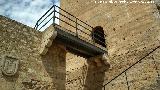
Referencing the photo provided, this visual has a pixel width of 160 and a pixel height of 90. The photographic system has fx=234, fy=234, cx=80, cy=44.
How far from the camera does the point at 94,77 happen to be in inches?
412

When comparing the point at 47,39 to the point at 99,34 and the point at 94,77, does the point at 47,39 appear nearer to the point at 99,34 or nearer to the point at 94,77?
the point at 94,77

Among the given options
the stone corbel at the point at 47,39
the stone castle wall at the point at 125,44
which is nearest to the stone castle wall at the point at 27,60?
the stone corbel at the point at 47,39

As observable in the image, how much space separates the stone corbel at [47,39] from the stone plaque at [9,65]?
1191 mm

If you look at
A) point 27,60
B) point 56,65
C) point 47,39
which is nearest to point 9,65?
point 27,60

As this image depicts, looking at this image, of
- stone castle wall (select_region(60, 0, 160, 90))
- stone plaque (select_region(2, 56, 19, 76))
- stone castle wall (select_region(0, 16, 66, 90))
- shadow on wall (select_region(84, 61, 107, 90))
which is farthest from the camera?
shadow on wall (select_region(84, 61, 107, 90))

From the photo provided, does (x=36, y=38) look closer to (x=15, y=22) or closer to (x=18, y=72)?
(x=15, y=22)

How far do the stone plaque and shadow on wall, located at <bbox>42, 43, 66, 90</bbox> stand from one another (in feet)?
4.34

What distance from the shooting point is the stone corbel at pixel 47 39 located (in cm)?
869

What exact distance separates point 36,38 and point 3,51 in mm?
1580

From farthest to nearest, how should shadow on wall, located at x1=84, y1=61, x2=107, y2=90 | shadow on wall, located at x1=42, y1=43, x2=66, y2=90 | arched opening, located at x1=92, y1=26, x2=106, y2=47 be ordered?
arched opening, located at x1=92, y1=26, x2=106, y2=47 < shadow on wall, located at x1=84, y1=61, x2=107, y2=90 < shadow on wall, located at x1=42, y1=43, x2=66, y2=90

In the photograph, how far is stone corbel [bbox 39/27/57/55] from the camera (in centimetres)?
869

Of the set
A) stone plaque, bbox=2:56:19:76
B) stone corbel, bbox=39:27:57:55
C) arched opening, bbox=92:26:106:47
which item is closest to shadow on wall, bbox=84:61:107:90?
arched opening, bbox=92:26:106:47

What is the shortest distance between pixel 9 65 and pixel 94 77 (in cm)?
398

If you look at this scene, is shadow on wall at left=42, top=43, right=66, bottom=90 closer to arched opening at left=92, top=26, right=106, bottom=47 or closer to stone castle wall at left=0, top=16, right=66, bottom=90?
stone castle wall at left=0, top=16, right=66, bottom=90
